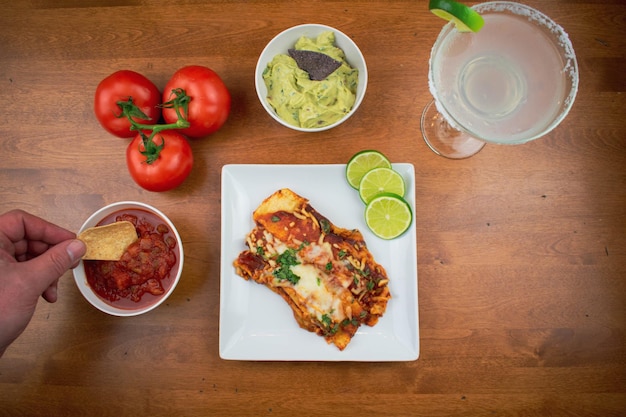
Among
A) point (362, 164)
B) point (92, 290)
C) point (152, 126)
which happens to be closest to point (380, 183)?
point (362, 164)

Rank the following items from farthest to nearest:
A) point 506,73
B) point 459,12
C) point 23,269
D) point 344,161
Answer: point 344,161 < point 506,73 < point 23,269 < point 459,12

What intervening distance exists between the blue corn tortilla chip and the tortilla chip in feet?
3.24

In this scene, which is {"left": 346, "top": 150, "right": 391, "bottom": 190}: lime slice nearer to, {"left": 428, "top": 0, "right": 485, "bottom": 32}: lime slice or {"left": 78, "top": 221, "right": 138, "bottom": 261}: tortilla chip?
{"left": 428, "top": 0, "right": 485, "bottom": 32}: lime slice

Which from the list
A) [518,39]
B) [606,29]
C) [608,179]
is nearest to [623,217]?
[608,179]

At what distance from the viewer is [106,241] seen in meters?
1.92

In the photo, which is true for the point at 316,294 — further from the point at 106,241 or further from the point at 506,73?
the point at 506,73

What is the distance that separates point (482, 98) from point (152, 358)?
176 centimetres

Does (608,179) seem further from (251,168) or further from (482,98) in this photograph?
(251,168)

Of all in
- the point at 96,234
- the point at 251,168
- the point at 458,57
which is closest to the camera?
the point at 458,57

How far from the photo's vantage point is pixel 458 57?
1.80 meters

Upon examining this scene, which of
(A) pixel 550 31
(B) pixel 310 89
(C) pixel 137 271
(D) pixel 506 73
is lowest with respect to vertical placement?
(C) pixel 137 271

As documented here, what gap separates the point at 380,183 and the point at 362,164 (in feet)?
0.37

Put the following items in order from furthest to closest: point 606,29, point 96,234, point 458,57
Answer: point 606,29
point 96,234
point 458,57

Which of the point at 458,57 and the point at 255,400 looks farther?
the point at 255,400
